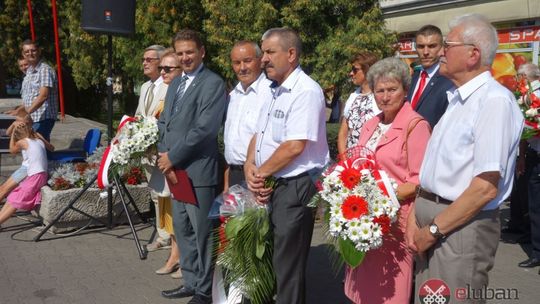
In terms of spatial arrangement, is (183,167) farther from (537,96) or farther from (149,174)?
(537,96)

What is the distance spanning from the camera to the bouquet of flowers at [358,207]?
3.01 meters

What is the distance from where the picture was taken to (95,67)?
17.4 metres

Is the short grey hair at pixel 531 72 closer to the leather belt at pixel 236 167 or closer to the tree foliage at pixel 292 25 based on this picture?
the leather belt at pixel 236 167

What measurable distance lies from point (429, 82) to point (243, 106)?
1573 millimetres

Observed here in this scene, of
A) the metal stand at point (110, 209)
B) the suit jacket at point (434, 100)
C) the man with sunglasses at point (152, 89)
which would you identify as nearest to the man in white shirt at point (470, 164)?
the suit jacket at point (434, 100)

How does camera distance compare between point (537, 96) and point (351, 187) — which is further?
point (537, 96)

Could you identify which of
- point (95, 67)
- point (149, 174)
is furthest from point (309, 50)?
point (95, 67)

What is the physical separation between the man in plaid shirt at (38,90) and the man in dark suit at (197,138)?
13.5 ft

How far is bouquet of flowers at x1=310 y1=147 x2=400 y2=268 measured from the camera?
3008 mm

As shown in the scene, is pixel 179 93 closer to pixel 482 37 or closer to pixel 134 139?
pixel 134 139

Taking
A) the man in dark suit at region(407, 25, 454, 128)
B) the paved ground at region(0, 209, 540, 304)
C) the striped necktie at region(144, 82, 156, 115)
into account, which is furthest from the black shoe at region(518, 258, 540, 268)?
the striped necktie at region(144, 82, 156, 115)

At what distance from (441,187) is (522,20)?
964 cm

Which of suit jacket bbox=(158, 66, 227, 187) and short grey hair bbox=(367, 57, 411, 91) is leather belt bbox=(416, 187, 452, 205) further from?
suit jacket bbox=(158, 66, 227, 187)

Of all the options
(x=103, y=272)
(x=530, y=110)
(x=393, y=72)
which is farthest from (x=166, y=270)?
(x=530, y=110)
